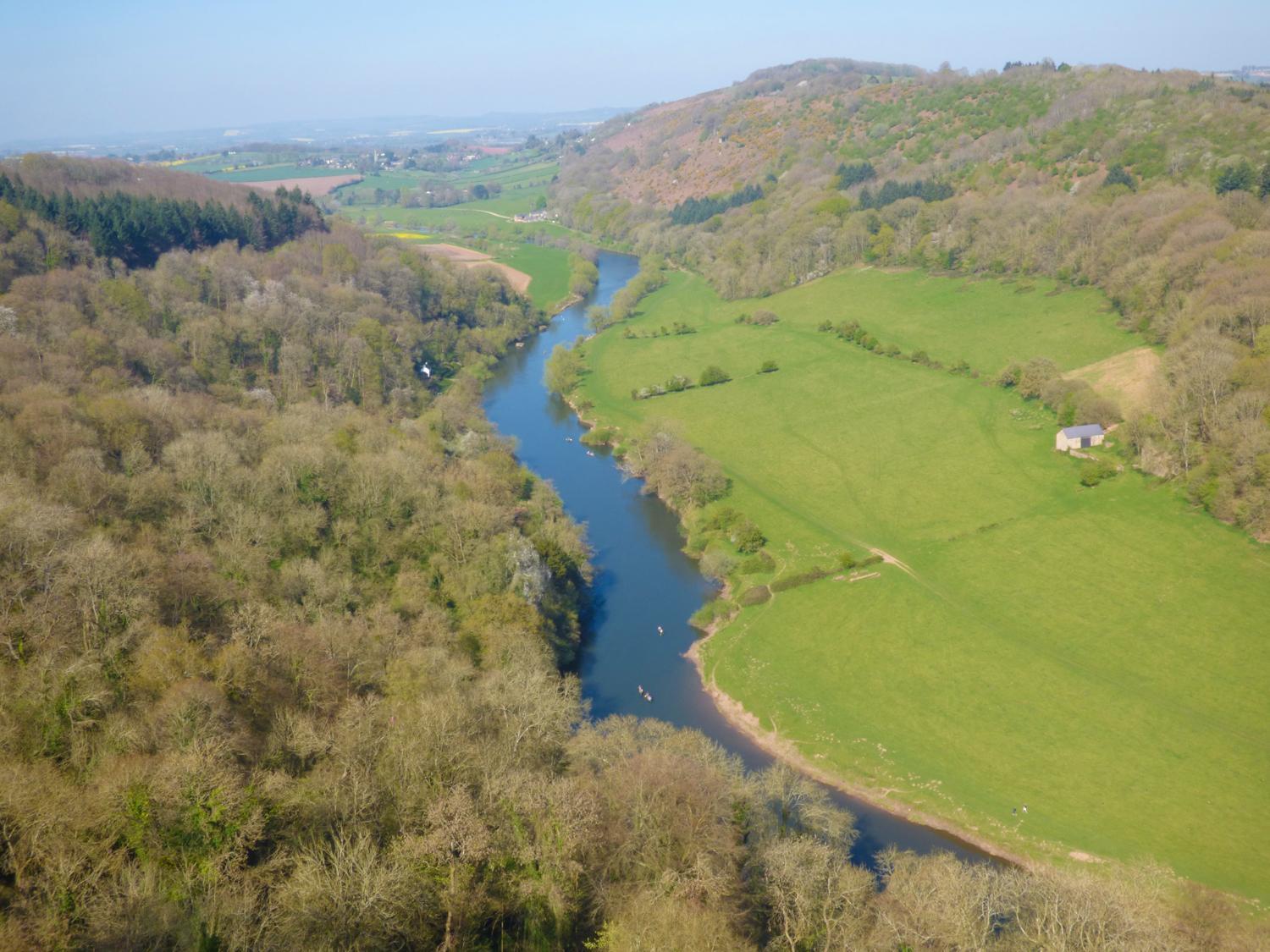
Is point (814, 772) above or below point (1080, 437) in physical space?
below

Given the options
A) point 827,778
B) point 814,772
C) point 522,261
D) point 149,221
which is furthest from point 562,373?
point 522,261

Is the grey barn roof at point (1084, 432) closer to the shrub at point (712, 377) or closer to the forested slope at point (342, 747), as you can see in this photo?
the shrub at point (712, 377)

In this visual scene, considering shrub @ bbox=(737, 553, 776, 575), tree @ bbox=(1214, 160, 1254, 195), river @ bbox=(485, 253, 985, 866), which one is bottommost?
river @ bbox=(485, 253, 985, 866)

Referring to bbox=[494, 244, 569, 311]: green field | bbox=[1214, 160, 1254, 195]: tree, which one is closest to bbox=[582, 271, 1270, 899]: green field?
bbox=[1214, 160, 1254, 195]: tree

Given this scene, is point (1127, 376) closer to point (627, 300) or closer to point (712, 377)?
point (712, 377)

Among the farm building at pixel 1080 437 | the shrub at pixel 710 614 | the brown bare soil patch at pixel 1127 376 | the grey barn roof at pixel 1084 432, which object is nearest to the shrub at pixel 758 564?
the shrub at pixel 710 614

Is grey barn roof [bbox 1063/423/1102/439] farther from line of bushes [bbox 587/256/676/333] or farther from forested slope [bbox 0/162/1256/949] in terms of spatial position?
line of bushes [bbox 587/256/676/333]
